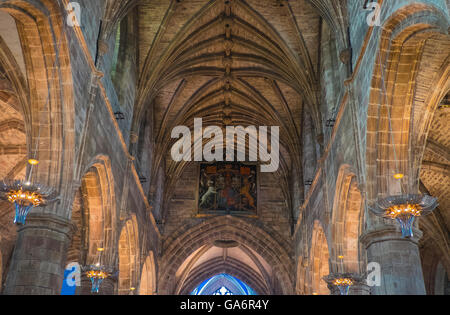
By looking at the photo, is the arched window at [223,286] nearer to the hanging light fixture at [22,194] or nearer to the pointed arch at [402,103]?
the pointed arch at [402,103]

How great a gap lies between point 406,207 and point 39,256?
249 inches

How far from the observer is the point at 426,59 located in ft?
33.0

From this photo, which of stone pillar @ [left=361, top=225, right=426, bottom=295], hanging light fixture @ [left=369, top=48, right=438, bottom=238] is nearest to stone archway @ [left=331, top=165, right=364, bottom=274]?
stone pillar @ [left=361, top=225, right=426, bottom=295]

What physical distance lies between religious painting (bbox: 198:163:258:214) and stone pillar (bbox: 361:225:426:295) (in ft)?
48.6

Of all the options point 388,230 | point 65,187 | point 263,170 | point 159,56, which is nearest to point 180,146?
point 263,170

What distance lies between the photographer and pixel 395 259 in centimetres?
908

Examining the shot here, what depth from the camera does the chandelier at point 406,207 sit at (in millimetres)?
7902

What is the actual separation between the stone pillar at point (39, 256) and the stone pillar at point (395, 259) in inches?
225

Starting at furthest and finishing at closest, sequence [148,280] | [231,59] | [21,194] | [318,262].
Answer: [148,280], [231,59], [318,262], [21,194]
